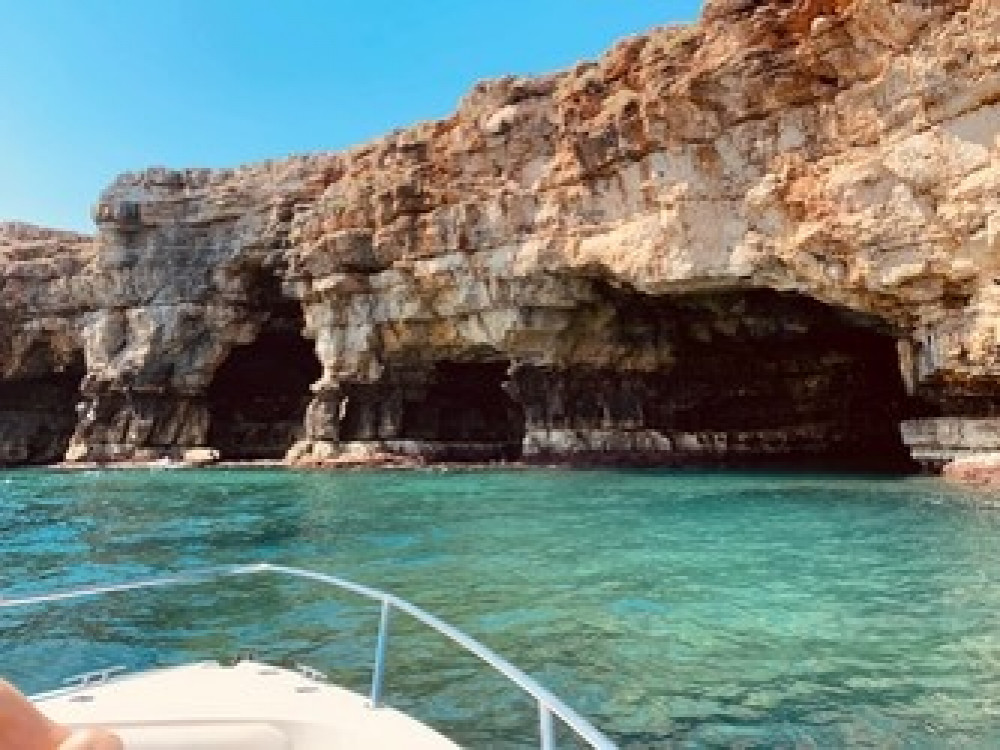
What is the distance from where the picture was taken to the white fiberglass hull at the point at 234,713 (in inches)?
160

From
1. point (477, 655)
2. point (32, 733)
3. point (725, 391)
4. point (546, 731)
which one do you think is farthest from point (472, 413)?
point (32, 733)

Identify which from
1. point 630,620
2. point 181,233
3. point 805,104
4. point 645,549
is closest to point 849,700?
point 630,620

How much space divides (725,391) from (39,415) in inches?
1826

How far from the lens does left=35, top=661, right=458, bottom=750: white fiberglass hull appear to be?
407 cm

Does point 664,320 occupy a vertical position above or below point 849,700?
above

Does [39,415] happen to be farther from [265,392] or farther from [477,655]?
[477,655]

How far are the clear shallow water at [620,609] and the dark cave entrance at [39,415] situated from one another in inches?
1605

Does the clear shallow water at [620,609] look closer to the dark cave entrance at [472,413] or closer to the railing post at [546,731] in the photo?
the railing post at [546,731]

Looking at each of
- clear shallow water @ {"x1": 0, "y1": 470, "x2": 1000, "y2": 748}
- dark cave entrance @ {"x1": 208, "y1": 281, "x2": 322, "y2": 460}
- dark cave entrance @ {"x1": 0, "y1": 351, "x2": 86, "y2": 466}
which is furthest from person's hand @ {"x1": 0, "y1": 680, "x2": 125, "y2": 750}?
dark cave entrance @ {"x1": 0, "y1": 351, "x2": 86, "y2": 466}

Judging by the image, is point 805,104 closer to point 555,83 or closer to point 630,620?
point 555,83

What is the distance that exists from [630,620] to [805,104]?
72.4 ft

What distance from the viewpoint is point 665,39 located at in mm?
33094

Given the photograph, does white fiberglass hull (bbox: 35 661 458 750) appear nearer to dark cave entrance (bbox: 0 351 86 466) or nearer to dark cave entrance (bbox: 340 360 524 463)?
dark cave entrance (bbox: 340 360 524 463)

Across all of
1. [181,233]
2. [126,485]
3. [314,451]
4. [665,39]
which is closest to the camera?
[665,39]
